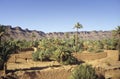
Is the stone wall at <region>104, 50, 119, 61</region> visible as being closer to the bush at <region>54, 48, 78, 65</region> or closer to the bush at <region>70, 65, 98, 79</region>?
the bush at <region>54, 48, 78, 65</region>

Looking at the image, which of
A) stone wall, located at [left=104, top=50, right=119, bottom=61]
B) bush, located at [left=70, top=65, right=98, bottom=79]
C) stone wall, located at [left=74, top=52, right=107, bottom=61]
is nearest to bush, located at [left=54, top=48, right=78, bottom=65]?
stone wall, located at [left=74, top=52, right=107, bottom=61]

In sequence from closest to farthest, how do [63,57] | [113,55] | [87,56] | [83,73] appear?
1. [83,73]
2. [63,57]
3. [113,55]
4. [87,56]

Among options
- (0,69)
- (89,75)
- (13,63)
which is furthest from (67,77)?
(13,63)

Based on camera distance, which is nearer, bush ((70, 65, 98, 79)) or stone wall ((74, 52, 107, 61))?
bush ((70, 65, 98, 79))

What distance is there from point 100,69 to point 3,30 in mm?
14114

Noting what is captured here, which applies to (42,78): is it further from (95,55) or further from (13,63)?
(95,55)

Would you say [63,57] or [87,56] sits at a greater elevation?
[63,57]

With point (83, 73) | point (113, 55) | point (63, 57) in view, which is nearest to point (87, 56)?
point (113, 55)

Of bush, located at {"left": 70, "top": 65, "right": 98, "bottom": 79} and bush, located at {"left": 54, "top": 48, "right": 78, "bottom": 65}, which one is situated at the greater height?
bush, located at {"left": 54, "top": 48, "right": 78, "bottom": 65}

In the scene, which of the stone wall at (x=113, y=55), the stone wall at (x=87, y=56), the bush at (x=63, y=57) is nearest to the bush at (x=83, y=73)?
the bush at (x=63, y=57)

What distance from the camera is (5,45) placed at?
31.4 metres

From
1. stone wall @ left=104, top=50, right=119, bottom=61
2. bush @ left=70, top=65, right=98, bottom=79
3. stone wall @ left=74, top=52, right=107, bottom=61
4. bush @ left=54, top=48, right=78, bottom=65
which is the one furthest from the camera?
stone wall @ left=74, top=52, right=107, bottom=61

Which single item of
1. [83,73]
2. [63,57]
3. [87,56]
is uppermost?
[63,57]

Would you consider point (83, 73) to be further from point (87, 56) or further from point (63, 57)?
point (87, 56)
